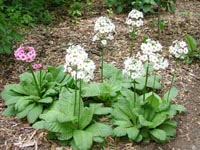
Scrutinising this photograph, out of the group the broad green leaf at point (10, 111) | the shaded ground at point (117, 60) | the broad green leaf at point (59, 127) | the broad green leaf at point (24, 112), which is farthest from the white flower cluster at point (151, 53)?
the broad green leaf at point (10, 111)

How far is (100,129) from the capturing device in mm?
3574

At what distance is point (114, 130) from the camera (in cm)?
358

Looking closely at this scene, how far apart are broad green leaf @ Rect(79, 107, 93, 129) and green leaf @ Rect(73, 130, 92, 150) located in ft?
0.26

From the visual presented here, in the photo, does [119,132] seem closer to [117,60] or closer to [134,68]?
[134,68]

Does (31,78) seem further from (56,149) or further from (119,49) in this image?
(119,49)

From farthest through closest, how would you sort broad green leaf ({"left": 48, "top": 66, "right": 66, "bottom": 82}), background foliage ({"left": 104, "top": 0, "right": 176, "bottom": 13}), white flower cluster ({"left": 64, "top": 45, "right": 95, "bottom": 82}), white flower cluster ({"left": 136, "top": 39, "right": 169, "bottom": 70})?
background foliage ({"left": 104, "top": 0, "right": 176, "bottom": 13}) → broad green leaf ({"left": 48, "top": 66, "right": 66, "bottom": 82}) → white flower cluster ({"left": 136, "top": 39, "right": 169, "bottom": 70}) → white flower cluster ({"left": 64, "top": 45, "right": 95, "bottom": 82})

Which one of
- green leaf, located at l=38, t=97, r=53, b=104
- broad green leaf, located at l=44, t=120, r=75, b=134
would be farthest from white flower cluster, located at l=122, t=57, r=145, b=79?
green leaf, located at l=38, t=97, r=53, b=104

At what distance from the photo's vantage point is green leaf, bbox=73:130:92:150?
3.43m

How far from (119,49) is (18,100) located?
1502mm

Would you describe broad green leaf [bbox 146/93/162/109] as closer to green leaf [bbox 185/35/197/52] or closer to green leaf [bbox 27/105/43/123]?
green leaf [bbox 27/105/43/123]

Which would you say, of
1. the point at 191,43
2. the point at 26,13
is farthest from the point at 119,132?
the point at 26,13

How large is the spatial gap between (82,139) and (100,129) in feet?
0.60

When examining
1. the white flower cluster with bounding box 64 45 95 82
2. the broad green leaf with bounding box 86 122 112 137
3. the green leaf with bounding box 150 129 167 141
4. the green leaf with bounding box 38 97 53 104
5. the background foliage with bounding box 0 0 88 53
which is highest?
the background foliage with bounding box 0 0 88 53

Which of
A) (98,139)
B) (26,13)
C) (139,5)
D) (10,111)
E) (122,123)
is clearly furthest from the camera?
(139,5)
